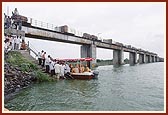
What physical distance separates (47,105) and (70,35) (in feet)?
99.3

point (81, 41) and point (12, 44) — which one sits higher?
point (81, 41)

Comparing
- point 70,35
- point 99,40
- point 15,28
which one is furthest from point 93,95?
point 99,40

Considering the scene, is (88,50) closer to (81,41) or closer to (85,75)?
(81,41)

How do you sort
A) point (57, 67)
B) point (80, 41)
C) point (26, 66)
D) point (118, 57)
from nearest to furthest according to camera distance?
point (26, 66)
point (57, 67)
point (80, 41)
point (118, 57)

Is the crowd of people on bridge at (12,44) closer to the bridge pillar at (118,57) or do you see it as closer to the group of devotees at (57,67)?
the group of devotees at (57,67)

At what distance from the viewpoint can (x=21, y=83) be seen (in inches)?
650

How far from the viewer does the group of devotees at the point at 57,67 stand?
73.1ft

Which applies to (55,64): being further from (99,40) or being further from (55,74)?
(99,40)

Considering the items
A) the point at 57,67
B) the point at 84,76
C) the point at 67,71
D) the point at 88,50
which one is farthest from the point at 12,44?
the point at 88,50

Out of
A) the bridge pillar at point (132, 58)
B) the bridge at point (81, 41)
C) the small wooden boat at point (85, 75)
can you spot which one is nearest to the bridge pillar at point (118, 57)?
the bridge at point (81, 41)

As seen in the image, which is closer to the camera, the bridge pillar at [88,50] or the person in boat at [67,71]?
the person in boat at [67,71]

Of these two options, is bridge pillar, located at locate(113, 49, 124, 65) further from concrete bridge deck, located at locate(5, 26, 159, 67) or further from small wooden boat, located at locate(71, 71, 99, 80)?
small wooden boat, located at locate(71, 71, 99, 80)

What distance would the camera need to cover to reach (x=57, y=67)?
73.6 ft

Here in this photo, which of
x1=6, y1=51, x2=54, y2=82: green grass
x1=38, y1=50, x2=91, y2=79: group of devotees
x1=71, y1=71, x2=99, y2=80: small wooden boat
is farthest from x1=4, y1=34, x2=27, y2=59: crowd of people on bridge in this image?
x1=71, y1=71, x2=99, y2=80: small wooden boat
